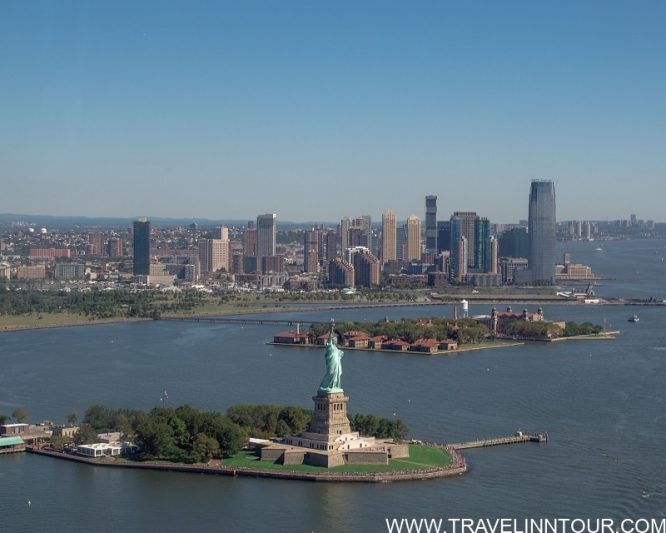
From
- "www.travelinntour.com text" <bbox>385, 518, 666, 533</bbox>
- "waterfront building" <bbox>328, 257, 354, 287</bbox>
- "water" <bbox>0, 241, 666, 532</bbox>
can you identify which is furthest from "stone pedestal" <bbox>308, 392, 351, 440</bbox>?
"waterfront building" <bbox>328, 257, 354, 287</bbox>

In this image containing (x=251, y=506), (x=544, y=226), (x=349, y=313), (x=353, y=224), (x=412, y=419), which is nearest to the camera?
(x=251, y=506)

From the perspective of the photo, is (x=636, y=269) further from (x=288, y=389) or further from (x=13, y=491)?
(x=13, y=491)

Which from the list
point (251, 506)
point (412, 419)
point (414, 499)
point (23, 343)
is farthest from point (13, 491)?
point (23, 343)

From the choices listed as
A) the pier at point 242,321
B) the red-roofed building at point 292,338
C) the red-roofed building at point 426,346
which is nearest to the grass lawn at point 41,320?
the pier at point 242,321

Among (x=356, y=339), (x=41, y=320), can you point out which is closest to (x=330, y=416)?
(x=356, y=339)

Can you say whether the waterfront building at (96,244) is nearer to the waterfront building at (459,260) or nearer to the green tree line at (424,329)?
the waterfront building at (459,260)
